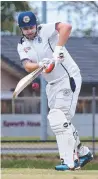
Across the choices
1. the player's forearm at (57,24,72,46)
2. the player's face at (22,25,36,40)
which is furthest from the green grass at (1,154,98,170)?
the player's forearm at (57,24,72,46)

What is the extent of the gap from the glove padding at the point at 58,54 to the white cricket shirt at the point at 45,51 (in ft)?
0.62

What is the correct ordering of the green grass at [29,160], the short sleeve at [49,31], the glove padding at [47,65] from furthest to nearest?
the green grass at [29,160]
the short sleeve at [49,31]
the glove padding at [47,65]

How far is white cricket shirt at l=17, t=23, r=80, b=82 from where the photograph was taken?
5.28 meters

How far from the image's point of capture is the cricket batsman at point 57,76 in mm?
5238

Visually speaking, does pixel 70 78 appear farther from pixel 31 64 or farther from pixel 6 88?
pixel 6 88

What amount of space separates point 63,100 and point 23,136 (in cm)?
1058

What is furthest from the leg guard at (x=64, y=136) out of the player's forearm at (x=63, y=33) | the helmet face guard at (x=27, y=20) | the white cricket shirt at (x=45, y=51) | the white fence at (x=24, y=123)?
the white fence at (x=24, y=123)

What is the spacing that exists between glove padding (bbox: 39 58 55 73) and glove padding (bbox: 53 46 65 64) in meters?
0.05

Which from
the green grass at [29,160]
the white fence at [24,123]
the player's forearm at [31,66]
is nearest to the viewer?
the player's forearm at [31,66]

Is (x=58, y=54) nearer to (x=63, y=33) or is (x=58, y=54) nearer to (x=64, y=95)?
(x=63, y=33)

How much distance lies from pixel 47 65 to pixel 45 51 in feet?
1.03

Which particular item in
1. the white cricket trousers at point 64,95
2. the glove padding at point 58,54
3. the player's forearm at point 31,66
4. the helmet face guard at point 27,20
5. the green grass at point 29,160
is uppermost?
the helmet face guard at point 27,20

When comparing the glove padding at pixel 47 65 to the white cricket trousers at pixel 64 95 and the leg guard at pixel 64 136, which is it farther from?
the leg guard at pixel 64 136

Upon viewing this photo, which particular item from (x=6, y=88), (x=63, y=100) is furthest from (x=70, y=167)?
(x=6, y=88)
